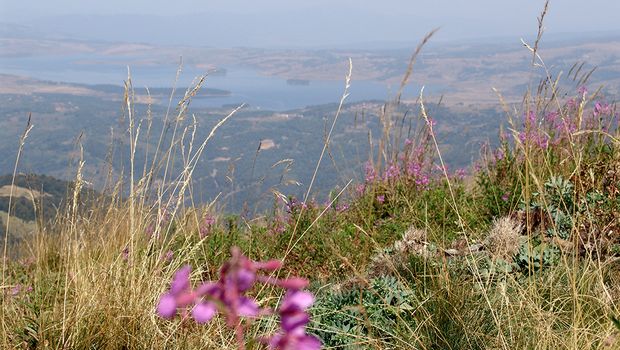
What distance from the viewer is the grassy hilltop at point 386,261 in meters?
2.35

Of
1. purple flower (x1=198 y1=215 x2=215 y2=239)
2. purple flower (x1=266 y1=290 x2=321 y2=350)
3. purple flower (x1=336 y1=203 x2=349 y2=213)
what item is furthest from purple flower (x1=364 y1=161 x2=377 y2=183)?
purple flower (x1=266 y1=290 x2=321 y2=350)

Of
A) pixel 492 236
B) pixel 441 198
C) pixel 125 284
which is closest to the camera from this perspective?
pixel 125 284

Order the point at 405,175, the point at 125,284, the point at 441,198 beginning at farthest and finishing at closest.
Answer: the point at 405,175 < the point at 441,198 < the point at 125,284

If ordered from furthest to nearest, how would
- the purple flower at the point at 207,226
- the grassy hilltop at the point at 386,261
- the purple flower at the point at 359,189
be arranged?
the purple flower at the point at 359,189
the purple flower at the point at 207,226
the grassy hilltop at the point at 386,261

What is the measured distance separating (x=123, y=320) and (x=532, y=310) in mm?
1556

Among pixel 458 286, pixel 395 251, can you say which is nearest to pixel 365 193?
pixel 395 251

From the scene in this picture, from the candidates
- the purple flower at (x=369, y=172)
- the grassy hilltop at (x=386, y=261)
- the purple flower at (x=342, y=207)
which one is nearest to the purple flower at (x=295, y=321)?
the grassy hilltop at (x=386, y=261)

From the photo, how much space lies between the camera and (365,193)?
5500mm

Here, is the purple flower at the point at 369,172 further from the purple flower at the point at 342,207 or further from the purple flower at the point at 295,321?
the purple flower at the point at 295,321

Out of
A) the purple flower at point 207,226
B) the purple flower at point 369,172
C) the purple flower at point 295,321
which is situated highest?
the purple flower at point 295,321

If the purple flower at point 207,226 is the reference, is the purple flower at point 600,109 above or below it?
above

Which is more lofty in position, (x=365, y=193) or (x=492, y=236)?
(x=492, y=236)

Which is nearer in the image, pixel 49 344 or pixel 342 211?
pixel 49 344

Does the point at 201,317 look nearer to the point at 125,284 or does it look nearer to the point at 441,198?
the point at 125,284
